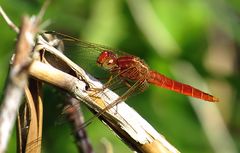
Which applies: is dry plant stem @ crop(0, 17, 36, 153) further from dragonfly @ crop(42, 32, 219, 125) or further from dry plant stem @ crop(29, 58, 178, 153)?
dragonfly @ crop(42, 32, 219, 125)

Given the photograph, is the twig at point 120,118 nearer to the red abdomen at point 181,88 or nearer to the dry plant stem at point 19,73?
the dry plant stem at point 19,73

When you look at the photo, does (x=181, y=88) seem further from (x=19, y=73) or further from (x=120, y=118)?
(x=19, y=73)

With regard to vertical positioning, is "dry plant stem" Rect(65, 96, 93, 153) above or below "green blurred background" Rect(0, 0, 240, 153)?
below

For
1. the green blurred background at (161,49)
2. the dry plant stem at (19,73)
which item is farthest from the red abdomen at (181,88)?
the dry plant stem at (19,73)

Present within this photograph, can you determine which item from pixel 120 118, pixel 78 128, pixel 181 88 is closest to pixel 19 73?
pixel 120 118

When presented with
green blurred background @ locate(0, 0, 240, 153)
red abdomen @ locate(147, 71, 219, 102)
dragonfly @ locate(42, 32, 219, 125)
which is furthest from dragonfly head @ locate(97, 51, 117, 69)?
green blurred background @ locate(0, 0, 240, 153)
